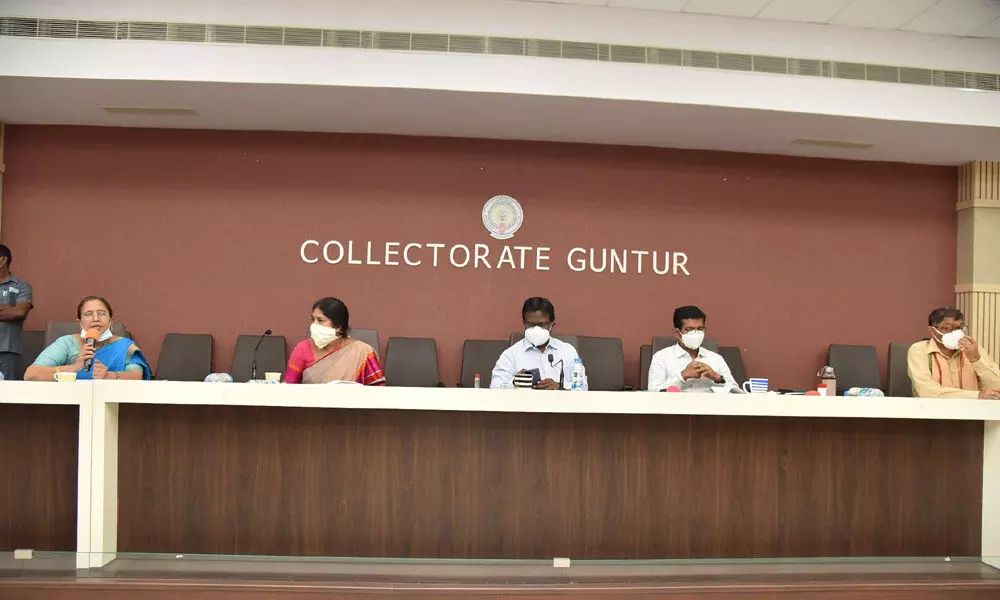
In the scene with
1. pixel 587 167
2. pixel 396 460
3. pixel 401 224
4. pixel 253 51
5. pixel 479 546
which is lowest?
pixel 479 546

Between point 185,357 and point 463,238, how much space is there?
2130mm

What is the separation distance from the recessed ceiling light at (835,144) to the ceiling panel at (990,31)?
3.13 feet

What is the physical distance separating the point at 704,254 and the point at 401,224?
231 cm

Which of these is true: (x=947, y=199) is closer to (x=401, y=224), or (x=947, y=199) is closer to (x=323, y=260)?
(x=401, y=224)

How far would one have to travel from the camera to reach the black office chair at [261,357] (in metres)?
5.71

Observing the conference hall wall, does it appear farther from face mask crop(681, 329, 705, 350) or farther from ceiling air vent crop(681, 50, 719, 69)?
face mask crop(681, 329, 705, 350)

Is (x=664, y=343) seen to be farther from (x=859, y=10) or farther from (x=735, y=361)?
(x=859, y=10)

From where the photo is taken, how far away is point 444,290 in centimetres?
615

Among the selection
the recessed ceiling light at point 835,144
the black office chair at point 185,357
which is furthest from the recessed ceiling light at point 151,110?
the recessed ceiling light at point 835,144

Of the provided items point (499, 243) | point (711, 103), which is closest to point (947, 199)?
point (711, 103)

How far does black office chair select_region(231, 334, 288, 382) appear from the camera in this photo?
571 cm

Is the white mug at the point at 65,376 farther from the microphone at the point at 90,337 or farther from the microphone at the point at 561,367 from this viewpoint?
the microphone at the point at 561,367

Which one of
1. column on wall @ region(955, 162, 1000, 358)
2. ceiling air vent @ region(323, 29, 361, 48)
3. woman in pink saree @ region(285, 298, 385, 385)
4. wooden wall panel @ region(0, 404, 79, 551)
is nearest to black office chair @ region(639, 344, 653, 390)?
woman in pink saree @ region(285, 298, 385, 385)

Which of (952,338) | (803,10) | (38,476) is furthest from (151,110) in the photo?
(952,338)
